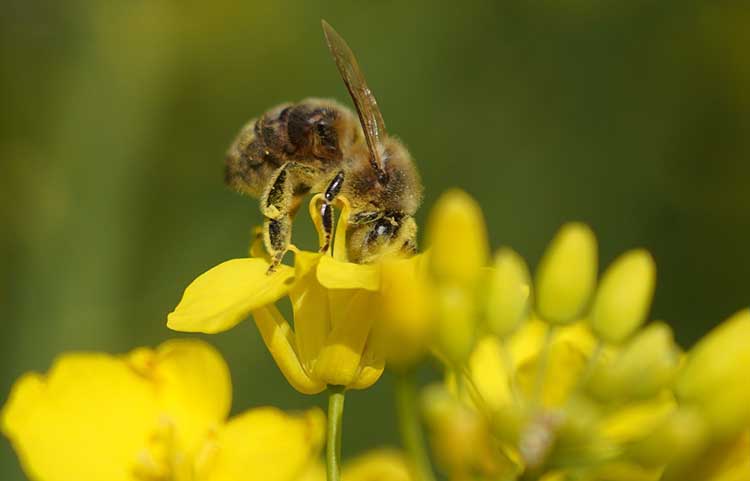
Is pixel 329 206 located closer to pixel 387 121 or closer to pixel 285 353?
pixel 285 353

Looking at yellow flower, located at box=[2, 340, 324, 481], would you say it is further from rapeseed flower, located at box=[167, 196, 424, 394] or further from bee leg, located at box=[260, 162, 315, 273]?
bee leg, located at box=[260, 162, 315, 273]

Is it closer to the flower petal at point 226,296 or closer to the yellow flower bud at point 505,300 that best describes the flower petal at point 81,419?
the flower petal at point 226,296

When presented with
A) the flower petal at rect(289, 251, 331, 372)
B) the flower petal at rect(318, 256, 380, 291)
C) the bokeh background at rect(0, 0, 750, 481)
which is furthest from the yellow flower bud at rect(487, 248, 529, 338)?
the bokeh background at rect(0, 0, 750, 481)

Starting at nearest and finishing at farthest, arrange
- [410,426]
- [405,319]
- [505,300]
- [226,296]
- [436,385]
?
[405,319] → [410,426] → [505,300] → [436,385] → [226,296]

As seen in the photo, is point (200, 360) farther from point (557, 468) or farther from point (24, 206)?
point (24, 206)

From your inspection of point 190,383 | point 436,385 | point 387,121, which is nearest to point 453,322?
point 436,385

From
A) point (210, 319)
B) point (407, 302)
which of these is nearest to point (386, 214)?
point (210, 319)
